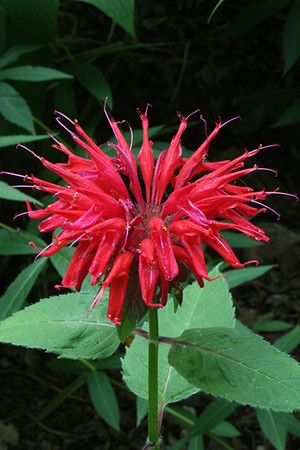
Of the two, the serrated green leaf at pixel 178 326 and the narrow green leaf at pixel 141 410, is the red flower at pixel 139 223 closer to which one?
the serrated green leaf at pixel 178 326

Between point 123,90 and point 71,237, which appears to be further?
point 123,90

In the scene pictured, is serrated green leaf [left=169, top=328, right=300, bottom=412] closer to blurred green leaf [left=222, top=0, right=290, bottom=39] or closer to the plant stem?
the plant stem

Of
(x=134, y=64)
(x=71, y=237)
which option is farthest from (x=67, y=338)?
(x=134, y=64)

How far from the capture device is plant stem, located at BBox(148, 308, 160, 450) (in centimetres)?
93

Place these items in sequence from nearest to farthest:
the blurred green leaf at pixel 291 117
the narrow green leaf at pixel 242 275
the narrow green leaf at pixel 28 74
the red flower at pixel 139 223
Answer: the red flower at pixel 139 223 → the narrow green leaf at pixel 242 275 → the narrow green leaf at pixel 28 74 → the blurred green leaf at pixel 291 117

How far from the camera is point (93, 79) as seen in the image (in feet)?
6.26

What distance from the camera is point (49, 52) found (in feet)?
6.40

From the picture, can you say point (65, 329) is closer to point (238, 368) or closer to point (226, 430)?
point (238, 368)

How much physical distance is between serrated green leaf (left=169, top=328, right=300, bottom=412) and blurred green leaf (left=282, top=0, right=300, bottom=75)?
117 cm

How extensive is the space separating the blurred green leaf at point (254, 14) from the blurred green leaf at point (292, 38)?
20cm

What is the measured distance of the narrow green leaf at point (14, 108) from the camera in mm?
1521

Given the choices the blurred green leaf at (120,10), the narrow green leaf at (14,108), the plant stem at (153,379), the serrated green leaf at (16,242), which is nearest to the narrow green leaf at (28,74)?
the narrow green leaf at (14,108)

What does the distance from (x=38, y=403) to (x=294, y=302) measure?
1.00m

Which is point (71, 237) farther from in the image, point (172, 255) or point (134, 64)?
point (134, 64)
